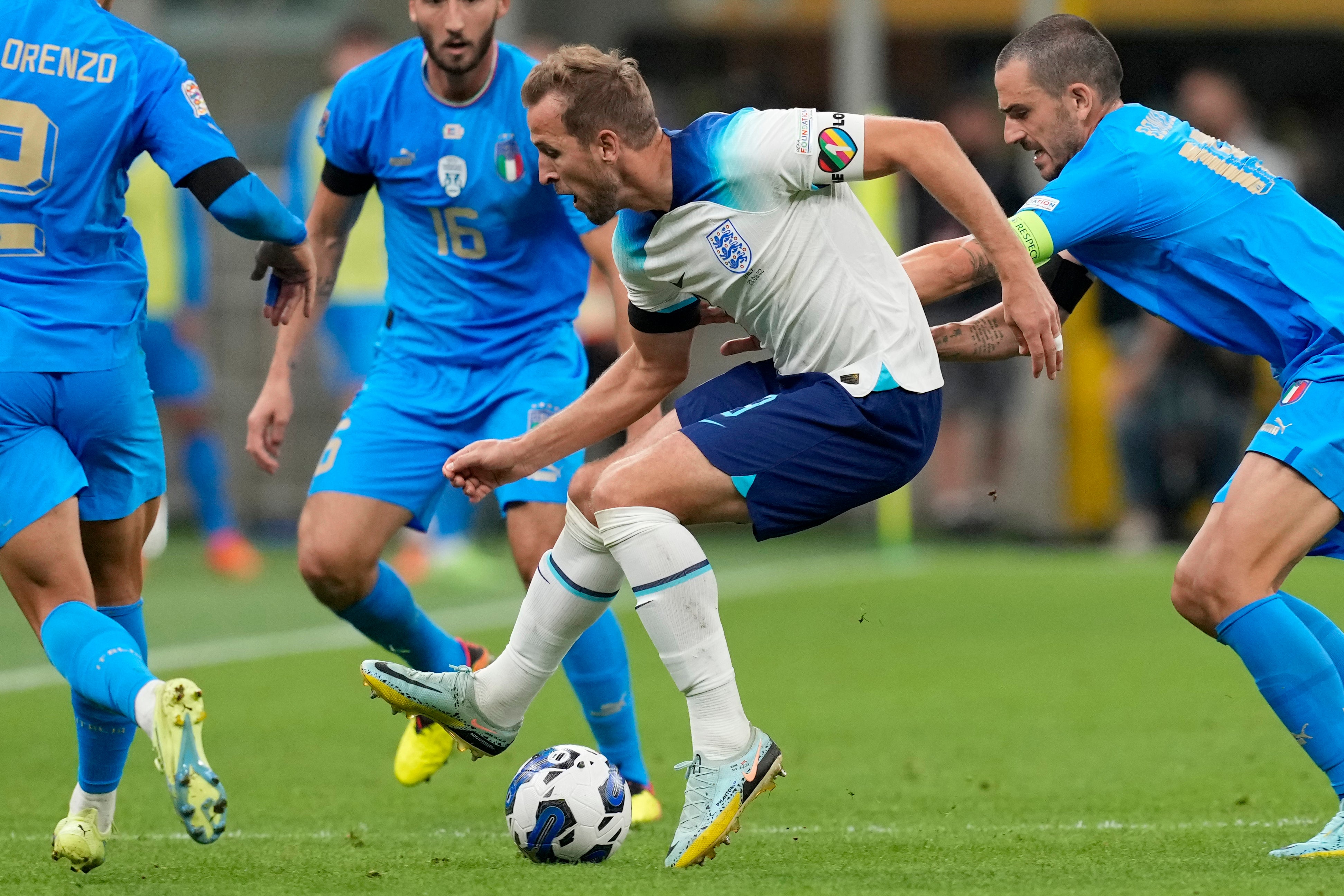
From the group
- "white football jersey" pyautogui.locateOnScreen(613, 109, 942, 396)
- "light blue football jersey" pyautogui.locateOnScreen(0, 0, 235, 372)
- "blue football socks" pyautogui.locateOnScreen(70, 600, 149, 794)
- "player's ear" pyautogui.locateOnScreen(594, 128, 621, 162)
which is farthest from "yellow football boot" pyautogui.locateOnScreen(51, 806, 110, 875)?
"player's ear" pyautogui.locateOnScreen(594, 128, 621, 162)

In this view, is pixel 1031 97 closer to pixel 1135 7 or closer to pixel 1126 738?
pixel 1126 738

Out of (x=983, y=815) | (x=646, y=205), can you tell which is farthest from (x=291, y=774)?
(x=646, y=205)

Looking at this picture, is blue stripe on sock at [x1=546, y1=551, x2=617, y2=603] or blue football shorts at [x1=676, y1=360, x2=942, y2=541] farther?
blue stripe on sock at [x1=546, y1=551, x2=617, y2=603]

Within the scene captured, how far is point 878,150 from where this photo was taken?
446cm

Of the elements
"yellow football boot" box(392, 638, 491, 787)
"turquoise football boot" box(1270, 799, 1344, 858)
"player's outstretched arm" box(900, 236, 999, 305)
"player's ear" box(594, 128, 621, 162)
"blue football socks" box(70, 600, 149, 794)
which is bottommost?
"yellow football boot" box(392, 638, 491, 787)

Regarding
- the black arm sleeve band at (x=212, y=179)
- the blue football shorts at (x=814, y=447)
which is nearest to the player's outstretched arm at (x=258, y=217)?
the black arm sleeve band at (x=212, y=179)

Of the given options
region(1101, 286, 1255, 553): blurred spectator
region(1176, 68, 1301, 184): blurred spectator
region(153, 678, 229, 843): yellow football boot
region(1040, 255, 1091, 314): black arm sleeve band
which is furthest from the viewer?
region(1101, 286, 1255, 553): blurred spectator

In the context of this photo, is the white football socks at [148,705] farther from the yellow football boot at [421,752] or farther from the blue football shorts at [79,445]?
the yellow football boot at [421,752]

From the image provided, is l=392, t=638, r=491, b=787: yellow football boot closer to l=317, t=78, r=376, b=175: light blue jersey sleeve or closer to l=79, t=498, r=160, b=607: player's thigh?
l=79, t=498, r=160, b=607: player's thigh

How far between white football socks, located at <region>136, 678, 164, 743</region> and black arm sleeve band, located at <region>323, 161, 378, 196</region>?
7.61 ft

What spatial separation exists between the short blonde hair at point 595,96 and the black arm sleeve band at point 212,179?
0.84 m

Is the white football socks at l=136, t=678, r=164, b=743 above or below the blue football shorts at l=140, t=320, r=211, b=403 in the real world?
above

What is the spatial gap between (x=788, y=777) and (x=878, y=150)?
8.99 ft

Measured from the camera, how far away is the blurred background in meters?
14.3
